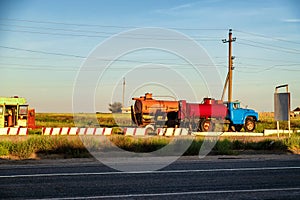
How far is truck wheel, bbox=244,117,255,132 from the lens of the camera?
39969 mm

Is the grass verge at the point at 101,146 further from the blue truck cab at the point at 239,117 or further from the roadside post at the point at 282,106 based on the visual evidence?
the blue truck cab at the point at 239,117

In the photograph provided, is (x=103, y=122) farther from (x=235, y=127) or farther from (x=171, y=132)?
(x=171, y=132)

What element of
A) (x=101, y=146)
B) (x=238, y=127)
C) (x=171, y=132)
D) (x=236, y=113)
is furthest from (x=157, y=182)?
(x=238, y=127)

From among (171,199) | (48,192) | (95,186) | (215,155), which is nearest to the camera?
(171,199)

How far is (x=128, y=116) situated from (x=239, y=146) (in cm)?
1358

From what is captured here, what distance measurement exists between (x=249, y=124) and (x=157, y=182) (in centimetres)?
2954

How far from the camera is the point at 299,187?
35.3ft

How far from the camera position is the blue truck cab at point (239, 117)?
39094 mm

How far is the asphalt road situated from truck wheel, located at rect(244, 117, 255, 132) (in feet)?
81.7

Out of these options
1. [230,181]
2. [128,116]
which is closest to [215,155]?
[230,181]

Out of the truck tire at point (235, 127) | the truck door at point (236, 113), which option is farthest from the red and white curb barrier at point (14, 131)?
the truck tire at point (235, 127)

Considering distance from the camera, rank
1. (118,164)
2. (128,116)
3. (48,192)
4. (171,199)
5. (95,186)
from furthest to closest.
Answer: (128,116)
(118,164)
(95,186)
(48,192)
(171,199)

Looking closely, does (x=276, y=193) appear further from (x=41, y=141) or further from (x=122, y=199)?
(x=41, y=141)

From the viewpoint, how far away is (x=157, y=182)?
11.6m
